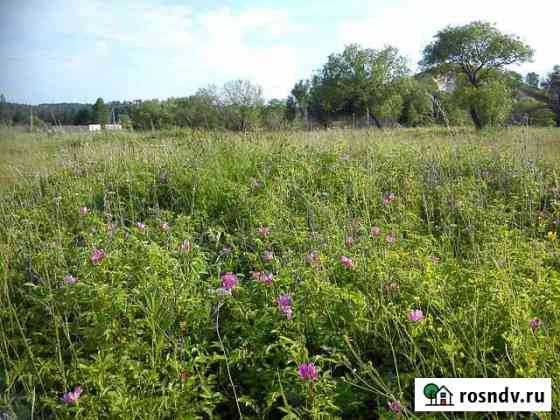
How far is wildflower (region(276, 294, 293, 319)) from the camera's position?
1.88 m

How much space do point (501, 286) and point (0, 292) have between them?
268 cm

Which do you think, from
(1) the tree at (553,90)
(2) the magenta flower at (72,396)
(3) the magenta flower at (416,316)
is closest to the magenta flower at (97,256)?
(2) the magenta flower at (72,396)

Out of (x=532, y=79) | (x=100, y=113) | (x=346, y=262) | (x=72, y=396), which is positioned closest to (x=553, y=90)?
(x=532, y=79)

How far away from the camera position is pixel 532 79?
2072 centimetres

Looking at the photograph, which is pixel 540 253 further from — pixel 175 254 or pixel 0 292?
pixel 0 292

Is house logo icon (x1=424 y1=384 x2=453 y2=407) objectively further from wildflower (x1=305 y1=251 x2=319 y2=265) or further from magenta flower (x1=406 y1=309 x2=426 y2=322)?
wildflower (x1=305 y1=251 x2=319 y2=265)

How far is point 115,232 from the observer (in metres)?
2.77

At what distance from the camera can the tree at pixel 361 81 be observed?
1347 inches

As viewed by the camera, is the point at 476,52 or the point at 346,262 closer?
the point at 346,262

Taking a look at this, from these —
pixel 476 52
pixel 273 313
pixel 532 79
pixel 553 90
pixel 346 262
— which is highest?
pixel 476 52

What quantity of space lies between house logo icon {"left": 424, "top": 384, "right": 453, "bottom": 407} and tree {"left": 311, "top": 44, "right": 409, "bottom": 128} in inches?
1319

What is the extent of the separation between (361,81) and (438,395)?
35137mm

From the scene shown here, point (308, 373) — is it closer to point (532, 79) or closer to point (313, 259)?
point (313, 259)

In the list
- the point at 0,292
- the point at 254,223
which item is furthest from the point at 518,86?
the point at 0,292
